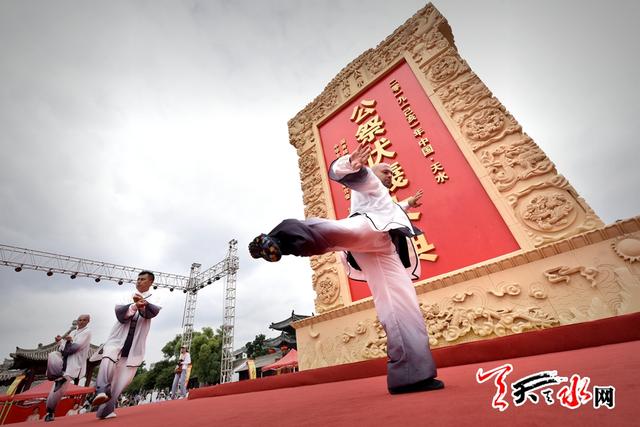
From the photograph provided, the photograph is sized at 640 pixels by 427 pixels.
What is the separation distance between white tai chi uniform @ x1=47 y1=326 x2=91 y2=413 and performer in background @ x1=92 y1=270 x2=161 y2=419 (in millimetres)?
1549

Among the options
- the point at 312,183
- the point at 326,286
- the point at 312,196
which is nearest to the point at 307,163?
the point at 312,183

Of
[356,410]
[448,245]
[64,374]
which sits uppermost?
[448,245]

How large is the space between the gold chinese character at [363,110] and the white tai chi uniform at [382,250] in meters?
3.92

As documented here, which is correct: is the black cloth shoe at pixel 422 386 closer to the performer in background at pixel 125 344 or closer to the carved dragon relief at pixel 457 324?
the carved dragon relief at pixel 457 324

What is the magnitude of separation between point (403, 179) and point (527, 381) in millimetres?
3553

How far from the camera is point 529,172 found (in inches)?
129

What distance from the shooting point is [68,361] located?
352 centimetres

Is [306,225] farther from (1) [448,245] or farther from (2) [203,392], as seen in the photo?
(2) [203,392]

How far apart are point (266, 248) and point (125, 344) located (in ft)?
7.87

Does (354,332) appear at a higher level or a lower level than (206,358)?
lower

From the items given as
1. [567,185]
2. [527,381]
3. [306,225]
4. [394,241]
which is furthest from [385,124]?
[527,381]

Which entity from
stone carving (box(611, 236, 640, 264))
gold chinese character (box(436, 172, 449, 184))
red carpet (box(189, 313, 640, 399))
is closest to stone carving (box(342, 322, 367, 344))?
red carpet (box(189, 313, 640, 399))

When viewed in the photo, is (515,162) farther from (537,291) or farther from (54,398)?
(54,398)

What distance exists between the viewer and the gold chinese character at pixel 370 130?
4.95m
